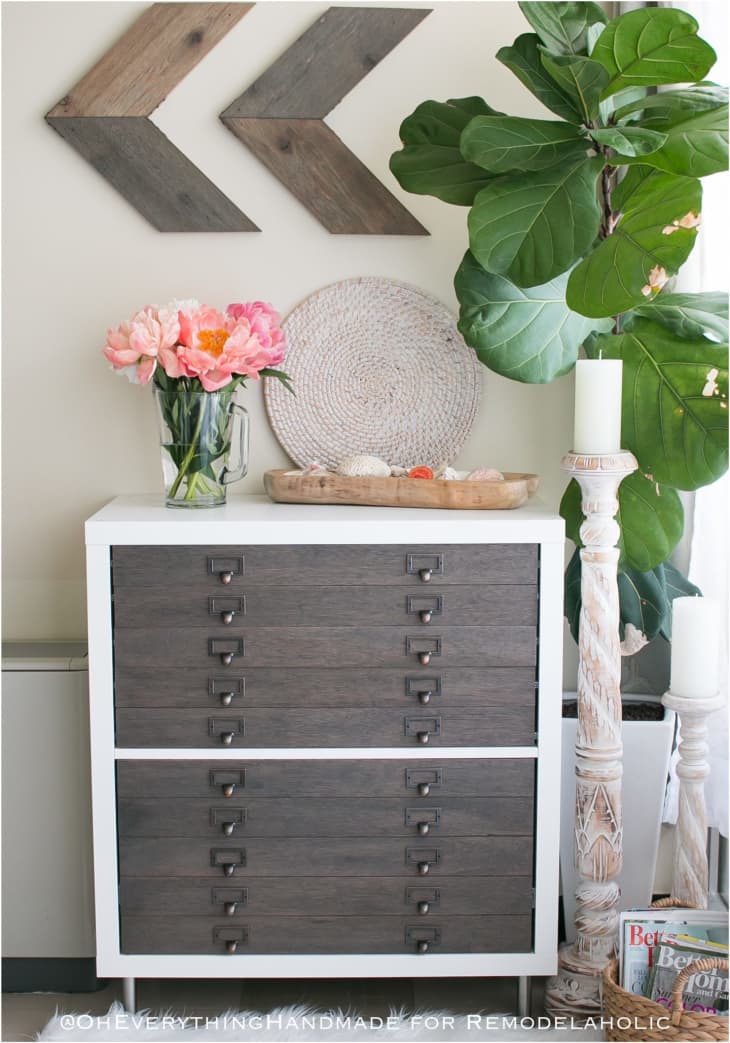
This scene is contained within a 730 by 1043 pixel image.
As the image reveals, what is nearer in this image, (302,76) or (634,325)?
(634,325)

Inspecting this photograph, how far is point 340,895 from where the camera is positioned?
204cm

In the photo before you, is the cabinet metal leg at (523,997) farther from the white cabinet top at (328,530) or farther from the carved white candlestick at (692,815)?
the white cabinet top at (328,530)

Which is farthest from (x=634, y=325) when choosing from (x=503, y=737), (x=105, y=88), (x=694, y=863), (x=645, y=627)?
(x=105, y=88)

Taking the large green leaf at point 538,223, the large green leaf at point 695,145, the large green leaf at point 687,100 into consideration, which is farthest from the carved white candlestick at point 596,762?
the large green leaf at point 687,100

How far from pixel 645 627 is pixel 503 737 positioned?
43cm

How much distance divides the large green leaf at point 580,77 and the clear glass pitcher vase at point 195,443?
87 cm

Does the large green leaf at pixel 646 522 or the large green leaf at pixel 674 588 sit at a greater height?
the large green leaf at pixel 646 522

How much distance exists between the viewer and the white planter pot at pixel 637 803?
2227 millimetres

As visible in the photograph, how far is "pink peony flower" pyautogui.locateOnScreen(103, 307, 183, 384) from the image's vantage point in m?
2.06

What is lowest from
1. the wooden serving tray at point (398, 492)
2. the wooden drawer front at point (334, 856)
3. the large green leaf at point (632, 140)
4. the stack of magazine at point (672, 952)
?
the stack of magazine at point (672, 952)

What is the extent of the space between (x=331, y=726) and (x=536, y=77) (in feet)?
4.33

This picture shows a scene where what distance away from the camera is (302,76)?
91.6 inches

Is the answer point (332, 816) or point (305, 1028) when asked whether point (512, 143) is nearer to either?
point (332, 816)

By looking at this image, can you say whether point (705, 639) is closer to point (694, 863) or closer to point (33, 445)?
point (694, 863)
